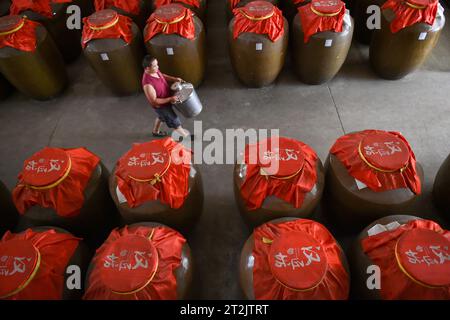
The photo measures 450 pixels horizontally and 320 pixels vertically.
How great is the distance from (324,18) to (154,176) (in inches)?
104

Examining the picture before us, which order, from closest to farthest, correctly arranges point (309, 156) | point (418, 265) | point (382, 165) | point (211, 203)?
point (418, 265)
point (382, 165)
point (309, 156)
point (211, 203)

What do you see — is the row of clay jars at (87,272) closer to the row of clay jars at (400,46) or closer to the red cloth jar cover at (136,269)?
the red cloth jar cover at (136,269)

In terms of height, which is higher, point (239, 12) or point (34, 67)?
point (239, 12)

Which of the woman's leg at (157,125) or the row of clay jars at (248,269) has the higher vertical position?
the row of clay jars at (248,269)

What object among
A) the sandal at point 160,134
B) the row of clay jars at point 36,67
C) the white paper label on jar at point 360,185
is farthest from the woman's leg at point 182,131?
the white paper label on jar at point 360,185

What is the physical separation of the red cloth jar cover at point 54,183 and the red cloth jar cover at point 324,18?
2792 mm

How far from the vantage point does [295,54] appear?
13.7ft

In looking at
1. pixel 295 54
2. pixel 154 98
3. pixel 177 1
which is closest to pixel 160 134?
pixel 154 98

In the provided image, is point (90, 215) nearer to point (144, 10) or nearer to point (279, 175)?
point (279, 175)

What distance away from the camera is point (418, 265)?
1860mm

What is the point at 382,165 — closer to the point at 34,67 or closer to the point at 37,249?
the point at 37,249

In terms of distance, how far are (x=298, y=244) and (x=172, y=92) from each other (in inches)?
83.6

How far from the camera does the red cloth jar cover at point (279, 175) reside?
2316 millimetres
